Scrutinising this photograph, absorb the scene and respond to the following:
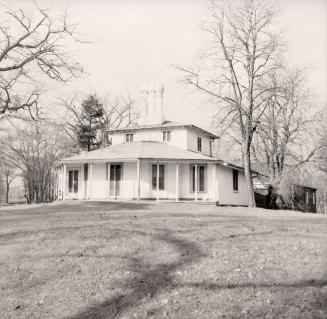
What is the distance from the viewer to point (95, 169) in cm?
3200

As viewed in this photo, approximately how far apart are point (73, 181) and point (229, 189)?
→ 1252 centimetres

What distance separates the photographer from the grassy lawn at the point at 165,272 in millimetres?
7660

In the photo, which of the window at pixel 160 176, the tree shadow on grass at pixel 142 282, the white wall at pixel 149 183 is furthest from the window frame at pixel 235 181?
the tree shadow on grass at pixel 142 282

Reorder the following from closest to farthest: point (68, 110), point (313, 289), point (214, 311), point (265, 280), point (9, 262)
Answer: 1. point (214, 311)
2. point (313, 289)
3. point (265, 280)
4. point (9, 262)
5. point (68, 110)

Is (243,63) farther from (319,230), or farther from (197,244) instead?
(197,244)

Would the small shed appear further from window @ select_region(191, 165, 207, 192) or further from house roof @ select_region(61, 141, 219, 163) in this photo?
house roof @ select_region(61, 141, 219, 163)

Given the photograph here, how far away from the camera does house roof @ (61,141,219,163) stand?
98.3ft

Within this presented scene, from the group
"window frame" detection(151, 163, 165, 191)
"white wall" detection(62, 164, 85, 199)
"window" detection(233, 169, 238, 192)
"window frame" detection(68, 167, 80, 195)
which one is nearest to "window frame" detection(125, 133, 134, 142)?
"white wall" detection(62, 164, 85, 199)

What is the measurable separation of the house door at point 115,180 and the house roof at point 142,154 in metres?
1.05

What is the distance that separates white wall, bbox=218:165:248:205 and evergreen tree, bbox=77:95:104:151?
21.6 metres

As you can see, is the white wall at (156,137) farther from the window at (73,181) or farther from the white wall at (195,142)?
the window at (73,181)

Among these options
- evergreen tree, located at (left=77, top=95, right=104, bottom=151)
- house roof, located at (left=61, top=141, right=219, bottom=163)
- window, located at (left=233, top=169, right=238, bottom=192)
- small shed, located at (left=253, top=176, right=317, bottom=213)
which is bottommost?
small shed, located at (left=253, top=176, right=317, bottom=213)

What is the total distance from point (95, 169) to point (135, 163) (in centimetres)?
319

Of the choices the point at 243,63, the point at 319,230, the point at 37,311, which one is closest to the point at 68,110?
the point at 243,63
